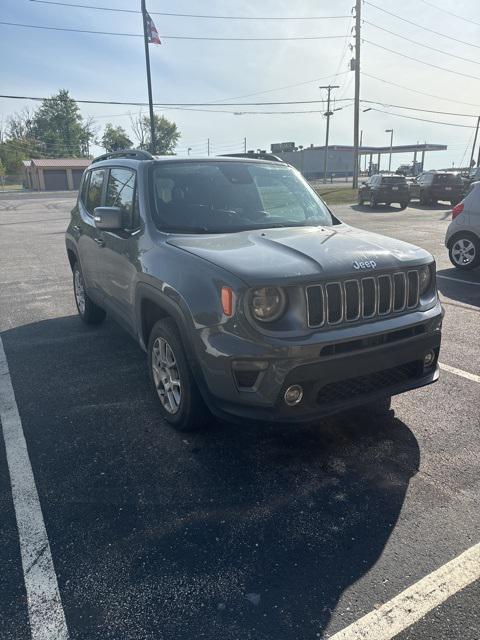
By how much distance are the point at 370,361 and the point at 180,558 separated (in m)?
1.51

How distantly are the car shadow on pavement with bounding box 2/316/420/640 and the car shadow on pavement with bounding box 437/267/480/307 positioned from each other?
4328mm

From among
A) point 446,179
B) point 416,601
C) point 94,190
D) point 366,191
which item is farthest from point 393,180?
point 416,601

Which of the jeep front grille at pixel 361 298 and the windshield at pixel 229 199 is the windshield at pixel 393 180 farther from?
the jeep front grille at pixel 361 298

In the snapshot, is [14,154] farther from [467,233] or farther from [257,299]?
[257,299]

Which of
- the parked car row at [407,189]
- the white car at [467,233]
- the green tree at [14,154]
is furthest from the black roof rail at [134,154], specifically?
the green tree at [14,154]

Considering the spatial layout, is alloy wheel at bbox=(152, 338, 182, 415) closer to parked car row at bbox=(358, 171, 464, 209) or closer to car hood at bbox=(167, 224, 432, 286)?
car hood at bbox=(167, 224, 432, 286)

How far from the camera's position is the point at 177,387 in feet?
11.5

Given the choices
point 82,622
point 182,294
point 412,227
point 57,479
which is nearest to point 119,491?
point 57,479

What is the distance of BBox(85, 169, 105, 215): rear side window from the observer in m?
5.11

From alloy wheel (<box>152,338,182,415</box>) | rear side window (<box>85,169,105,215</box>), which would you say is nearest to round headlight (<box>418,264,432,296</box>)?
alloy wheel (<box>152,338,182,415</box>)

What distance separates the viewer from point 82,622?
6.83 feet

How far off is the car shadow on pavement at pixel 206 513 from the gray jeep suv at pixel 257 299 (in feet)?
1.11

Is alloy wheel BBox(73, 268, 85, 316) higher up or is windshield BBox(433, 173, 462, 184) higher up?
windshield BBox(433, 173, 462, 184)

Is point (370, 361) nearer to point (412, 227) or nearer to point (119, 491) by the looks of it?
point (119, 491)
